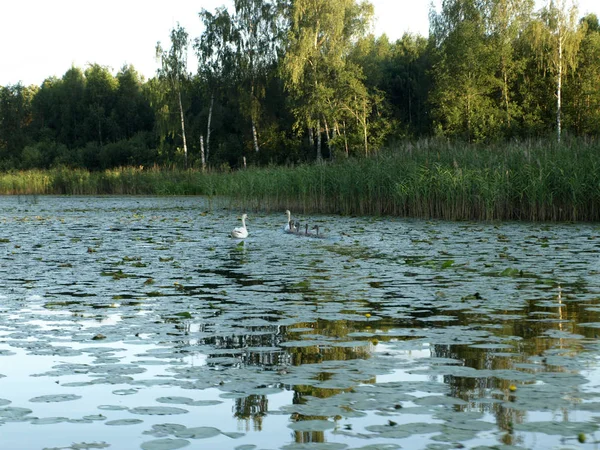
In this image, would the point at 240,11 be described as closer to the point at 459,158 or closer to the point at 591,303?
the point at 459,158

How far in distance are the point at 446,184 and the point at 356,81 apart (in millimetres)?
22724

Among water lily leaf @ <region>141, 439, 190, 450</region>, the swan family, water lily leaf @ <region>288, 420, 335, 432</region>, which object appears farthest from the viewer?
the swan family

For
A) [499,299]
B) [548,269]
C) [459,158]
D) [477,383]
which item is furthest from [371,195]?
[477,383]

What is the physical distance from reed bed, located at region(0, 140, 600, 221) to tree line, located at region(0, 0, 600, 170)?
11.6m

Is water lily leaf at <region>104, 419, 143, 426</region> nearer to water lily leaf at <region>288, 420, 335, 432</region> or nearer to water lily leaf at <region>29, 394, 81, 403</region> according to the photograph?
water lily leaf at <region>29, 394, 81, 403</region>

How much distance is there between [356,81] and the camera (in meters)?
40.8

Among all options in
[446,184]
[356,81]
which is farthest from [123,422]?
[356,81]

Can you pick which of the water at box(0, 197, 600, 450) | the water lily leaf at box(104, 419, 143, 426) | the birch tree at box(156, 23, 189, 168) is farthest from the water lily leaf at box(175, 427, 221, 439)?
the birch tree at box(156, 23, 189, 168)

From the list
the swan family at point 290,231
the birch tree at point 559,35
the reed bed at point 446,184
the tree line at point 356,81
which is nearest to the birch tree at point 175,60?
the tree line at point 356,81

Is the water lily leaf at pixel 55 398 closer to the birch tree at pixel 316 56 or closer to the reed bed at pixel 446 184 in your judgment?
the reed bed at pixel 446 184

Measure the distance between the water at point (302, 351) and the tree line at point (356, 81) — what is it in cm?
2612

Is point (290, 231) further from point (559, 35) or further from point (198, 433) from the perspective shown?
point (559, 35)

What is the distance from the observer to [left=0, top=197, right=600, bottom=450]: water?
368cm

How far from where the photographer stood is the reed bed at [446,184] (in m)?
17.6
